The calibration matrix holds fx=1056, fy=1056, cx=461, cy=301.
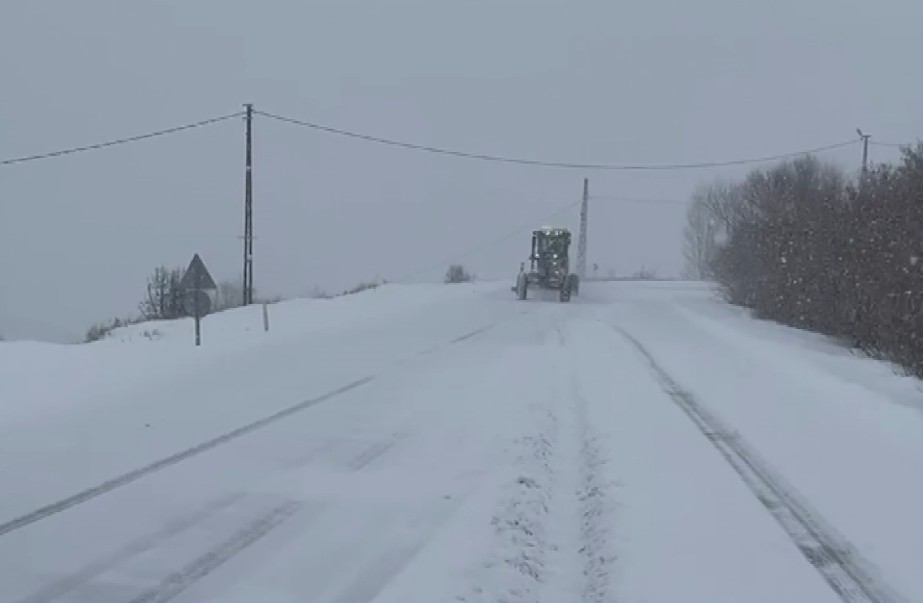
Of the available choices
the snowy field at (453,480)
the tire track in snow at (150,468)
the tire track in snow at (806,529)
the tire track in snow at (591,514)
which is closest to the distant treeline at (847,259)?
the snowy field at (453,480)

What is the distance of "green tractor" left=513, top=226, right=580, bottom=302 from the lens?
44.2 m

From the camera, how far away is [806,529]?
7820 millimetres

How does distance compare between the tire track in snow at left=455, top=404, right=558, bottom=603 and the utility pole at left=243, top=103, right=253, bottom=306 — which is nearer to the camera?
the tire track in snow at left=455, top=404, right=558, bottom=603

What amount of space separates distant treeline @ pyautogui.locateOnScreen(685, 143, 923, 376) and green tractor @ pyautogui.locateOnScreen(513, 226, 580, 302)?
9.23m

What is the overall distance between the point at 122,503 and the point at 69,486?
80 centimetres

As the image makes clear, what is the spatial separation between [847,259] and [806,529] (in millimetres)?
15402

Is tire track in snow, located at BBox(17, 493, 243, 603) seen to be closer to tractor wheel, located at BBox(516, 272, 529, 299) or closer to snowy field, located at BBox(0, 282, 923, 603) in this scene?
snowy field, located at BBox(0, 282, 923, 603)

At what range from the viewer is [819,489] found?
9.10 meters

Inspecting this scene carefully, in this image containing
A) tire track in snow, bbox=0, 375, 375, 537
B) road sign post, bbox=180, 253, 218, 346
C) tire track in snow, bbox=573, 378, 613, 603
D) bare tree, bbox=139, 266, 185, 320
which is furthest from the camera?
bare tree, bbox=139, 266, 185, 320

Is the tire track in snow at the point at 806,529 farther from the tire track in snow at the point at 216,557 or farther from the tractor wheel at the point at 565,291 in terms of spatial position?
the tractor wheel at the point at 565,291

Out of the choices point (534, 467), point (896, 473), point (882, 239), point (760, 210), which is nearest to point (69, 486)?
point (534, 467)

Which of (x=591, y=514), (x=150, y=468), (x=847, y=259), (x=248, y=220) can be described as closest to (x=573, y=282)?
(x=248, y=220)

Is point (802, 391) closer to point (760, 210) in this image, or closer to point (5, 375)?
point (5, 375)

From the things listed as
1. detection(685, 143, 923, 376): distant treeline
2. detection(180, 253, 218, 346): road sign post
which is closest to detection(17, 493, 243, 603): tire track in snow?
detection(685, 143, 923, 376): distant treeline
